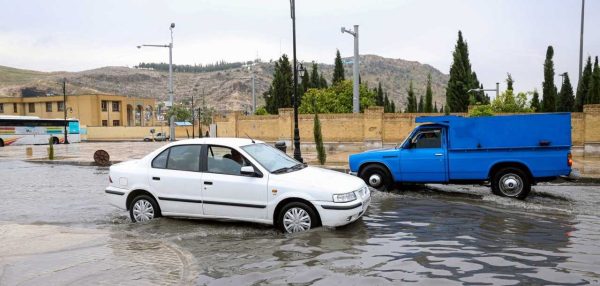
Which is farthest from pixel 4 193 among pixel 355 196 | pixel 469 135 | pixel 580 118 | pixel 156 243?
pixel 580 118

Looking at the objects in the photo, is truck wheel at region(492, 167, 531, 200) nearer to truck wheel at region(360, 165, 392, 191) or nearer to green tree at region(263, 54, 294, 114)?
truck wheel at region(360, 165, 392, 191)

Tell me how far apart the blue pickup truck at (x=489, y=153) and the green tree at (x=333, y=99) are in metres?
35.2

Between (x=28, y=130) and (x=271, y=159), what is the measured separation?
52383 millimetres

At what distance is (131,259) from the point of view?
21.1ft

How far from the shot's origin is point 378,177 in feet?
41.9

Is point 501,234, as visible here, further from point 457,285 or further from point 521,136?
point 521,136

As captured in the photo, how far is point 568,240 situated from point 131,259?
617cm

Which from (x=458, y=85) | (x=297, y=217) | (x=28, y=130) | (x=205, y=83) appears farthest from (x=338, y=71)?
(x=205, y=83)

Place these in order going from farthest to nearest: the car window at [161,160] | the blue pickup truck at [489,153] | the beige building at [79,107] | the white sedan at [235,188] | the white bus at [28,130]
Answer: the beige building at [79,107] < the white bus at [28,130] < the blue pickup truck at [489,153] < the car window at [161,160] < the white sedan at [235,188]

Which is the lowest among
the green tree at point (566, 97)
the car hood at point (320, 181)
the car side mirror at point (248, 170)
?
the car hood at point (320, 181)

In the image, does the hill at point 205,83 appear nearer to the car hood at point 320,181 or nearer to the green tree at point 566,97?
the green tree at point 566,97

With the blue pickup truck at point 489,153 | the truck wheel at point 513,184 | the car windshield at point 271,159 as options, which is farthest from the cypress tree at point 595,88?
the car windshield at point 271,159

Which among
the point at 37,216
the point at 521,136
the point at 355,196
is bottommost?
the point at 37,216

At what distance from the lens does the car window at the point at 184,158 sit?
8.53m
